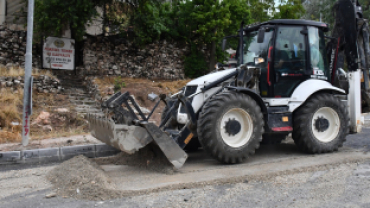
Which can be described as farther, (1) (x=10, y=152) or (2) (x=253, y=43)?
(2) (x=253, y=43)

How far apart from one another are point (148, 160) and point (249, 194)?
213cm

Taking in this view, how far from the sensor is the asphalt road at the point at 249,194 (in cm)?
407

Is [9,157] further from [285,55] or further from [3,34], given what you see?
[3,34]

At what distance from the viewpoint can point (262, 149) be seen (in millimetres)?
7641

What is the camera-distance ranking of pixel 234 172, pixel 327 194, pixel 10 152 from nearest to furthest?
pixel 327 194 → pixel 234 172 → pixel 10 152

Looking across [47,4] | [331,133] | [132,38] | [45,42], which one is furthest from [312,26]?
[45,42]

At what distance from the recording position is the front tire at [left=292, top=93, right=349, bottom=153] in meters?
6.73

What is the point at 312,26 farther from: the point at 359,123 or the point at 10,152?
the point at 10,152

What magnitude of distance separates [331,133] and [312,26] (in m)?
2.37

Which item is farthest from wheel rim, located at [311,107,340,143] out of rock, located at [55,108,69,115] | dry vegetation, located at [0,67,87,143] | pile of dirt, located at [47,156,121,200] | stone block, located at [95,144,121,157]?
rock, located at [55,108,69,115]

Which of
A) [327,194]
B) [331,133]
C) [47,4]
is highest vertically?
[47,4]

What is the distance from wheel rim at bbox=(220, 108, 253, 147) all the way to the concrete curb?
2714 mm

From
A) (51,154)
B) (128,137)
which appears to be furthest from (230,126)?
(51,154)

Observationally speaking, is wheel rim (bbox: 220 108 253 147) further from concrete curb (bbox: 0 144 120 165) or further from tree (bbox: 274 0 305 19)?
tree (bbox: 274 0 305 19)
